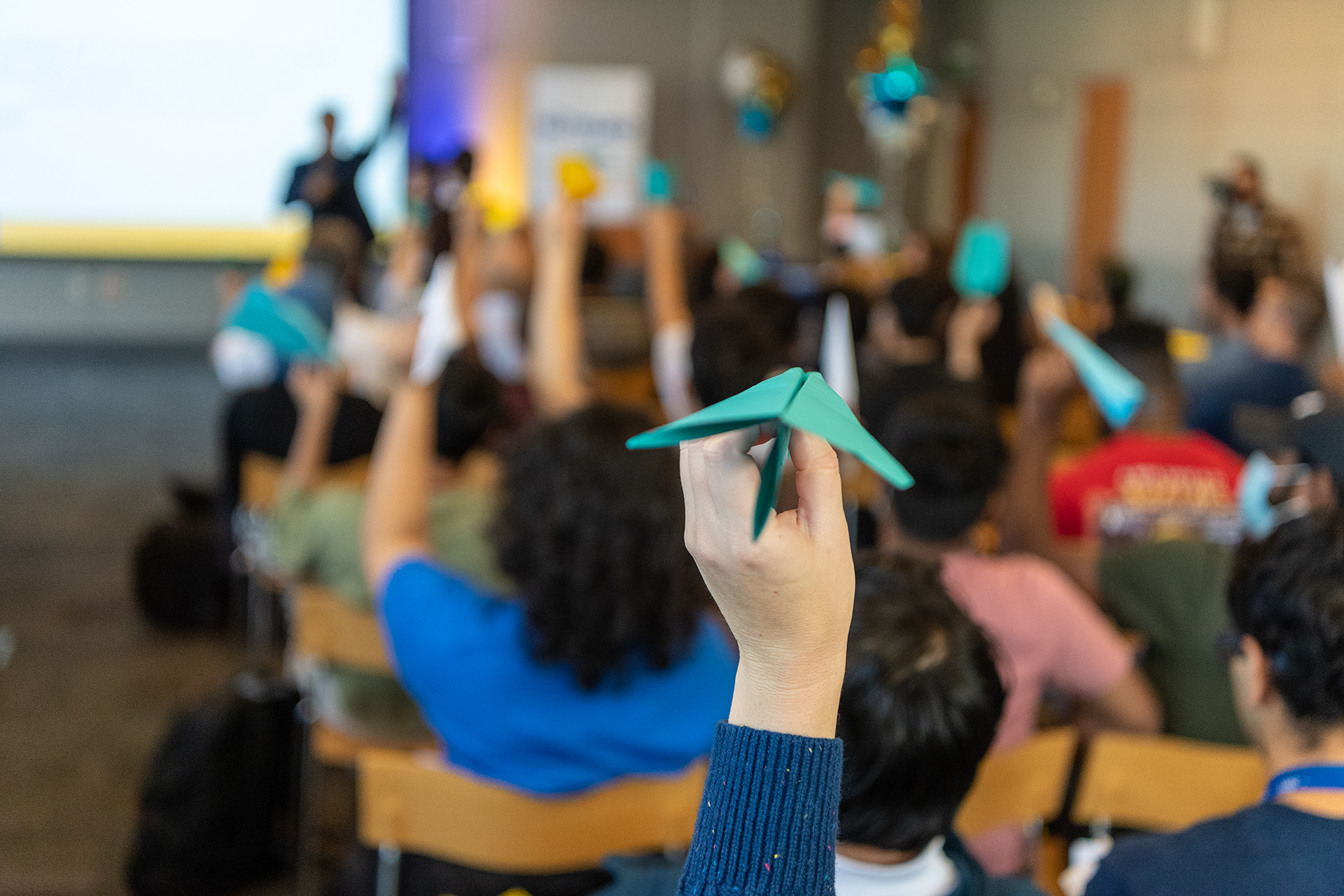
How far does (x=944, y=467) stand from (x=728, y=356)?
88 centimetres

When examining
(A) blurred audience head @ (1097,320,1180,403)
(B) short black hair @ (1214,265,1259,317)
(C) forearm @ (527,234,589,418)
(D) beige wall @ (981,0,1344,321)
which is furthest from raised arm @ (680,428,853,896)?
(D) beige wall @ (981,0,1344,321)

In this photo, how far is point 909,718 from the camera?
1.06m

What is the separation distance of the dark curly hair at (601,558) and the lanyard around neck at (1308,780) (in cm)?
73

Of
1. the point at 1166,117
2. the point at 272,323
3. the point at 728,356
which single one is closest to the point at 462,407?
the point at 272,323

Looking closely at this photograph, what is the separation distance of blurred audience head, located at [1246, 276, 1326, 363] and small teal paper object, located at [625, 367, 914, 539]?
309 cm

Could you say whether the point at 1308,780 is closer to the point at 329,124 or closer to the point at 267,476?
the point at 267,476

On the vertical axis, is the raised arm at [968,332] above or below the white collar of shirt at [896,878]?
above

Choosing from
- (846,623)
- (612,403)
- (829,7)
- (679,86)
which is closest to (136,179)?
(679,86)

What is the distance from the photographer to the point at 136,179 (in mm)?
9195

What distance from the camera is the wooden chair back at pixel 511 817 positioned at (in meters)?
1.58

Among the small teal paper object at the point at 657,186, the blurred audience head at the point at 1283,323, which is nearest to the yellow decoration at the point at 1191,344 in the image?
the blurred audience head at the point at 1283,323

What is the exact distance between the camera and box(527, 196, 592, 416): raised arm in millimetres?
2793

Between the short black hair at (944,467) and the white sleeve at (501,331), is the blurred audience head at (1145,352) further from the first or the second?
the white sleeve at (501,331)

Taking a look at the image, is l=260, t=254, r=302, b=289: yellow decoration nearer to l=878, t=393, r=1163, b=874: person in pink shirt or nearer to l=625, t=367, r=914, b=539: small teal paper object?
l=878, t=393, r=1163, b=874: person in pink shirt
